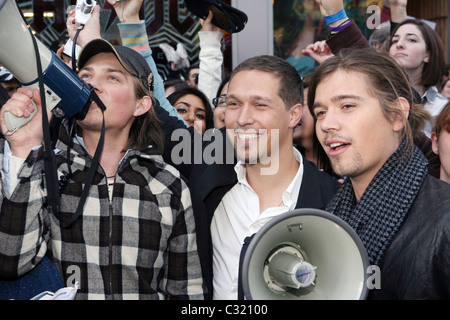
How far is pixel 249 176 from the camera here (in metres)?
2.45

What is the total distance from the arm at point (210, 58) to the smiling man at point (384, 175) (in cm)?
125

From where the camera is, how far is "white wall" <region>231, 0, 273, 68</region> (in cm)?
471

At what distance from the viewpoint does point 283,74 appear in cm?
252

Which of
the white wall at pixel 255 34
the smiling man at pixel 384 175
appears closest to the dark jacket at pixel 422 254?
the smiling man at pixel 384 175

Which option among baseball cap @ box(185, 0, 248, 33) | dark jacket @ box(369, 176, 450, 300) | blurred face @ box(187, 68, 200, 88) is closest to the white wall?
blurred face @ box(187, 68, 200, 88)

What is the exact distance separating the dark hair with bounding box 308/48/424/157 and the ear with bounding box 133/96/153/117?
2.63 feet

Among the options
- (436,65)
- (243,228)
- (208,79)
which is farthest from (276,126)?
(436,65)

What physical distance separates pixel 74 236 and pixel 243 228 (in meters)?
0.71

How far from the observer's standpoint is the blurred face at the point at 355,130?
1.91 metres

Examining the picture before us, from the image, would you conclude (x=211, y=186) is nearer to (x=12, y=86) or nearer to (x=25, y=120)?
(x=25, y=120)

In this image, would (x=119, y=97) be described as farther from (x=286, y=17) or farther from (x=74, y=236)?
(x=286, y=17)

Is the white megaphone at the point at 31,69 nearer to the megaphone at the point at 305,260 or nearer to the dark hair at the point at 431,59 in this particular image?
the megaphone at the point at 305,260

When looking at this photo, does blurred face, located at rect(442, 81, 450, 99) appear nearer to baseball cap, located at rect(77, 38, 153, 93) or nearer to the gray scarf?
the gray scarf

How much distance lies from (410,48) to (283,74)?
1.51 m
